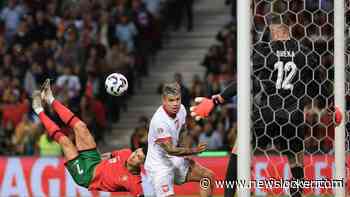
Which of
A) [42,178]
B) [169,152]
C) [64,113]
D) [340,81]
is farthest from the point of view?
[42,178]

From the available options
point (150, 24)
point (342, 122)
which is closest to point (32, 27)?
point (150, 24)

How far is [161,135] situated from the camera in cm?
880

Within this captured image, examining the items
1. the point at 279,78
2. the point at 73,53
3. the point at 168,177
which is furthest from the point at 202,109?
the point at 73,53

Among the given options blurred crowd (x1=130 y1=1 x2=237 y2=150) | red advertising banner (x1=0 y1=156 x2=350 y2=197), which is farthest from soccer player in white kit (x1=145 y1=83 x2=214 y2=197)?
blurred crowd (x1=130 y1=1 x2=237 y2=150)

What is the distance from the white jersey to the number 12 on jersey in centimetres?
110

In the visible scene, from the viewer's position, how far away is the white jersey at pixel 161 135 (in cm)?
881

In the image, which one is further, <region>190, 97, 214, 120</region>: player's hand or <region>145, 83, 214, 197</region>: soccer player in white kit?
<region>145, 83, 214, 197</region>: soccer player in white kit

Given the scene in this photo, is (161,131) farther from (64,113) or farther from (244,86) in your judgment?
(244,86)

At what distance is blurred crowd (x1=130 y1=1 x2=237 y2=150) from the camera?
50.9 feet

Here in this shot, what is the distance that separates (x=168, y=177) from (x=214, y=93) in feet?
23.2

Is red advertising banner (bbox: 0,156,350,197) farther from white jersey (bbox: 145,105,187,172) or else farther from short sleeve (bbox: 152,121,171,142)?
short sleeve (bbox: 152,121,171,142)

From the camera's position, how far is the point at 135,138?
1563 cm

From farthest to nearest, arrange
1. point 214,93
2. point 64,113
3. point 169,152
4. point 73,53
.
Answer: point 73,53 → point 214,93 → point 64,113 → point 169,152

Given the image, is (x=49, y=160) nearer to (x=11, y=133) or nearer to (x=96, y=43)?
(x=11, y=133)
